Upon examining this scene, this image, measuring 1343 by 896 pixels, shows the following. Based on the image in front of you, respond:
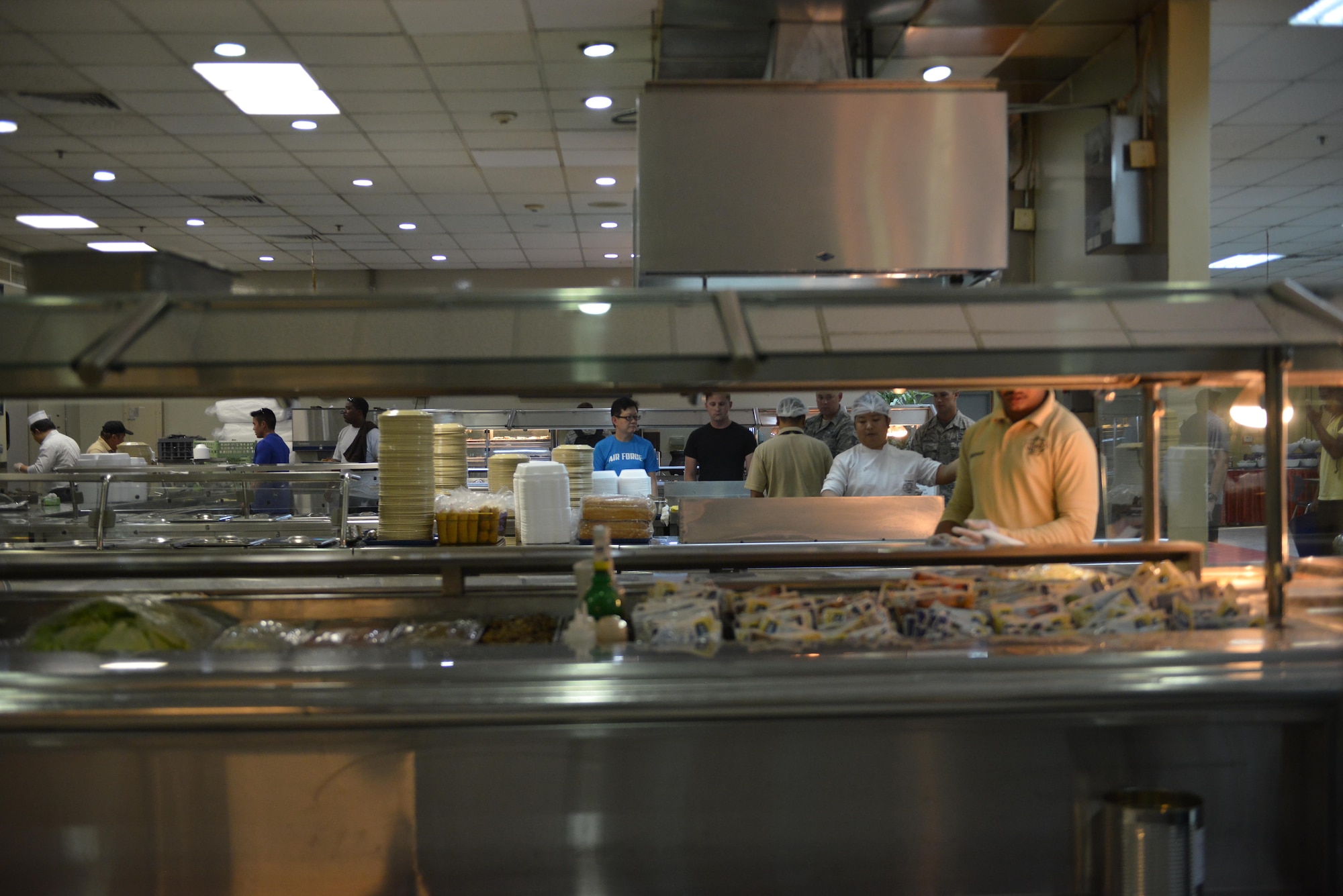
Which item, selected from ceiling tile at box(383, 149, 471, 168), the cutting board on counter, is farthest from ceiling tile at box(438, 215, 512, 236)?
the cutting board on counter

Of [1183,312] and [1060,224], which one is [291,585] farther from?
[1060,224]

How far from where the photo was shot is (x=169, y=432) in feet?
43.2

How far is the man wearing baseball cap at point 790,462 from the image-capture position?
5.04m

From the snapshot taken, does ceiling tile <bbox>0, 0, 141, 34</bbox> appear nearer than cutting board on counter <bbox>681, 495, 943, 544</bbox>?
No

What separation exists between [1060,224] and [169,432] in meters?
12.3

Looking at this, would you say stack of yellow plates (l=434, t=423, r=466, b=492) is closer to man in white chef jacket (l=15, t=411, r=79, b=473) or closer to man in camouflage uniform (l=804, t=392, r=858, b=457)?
man in camouflage uniform (l=804, t=392, r=858, b=457)

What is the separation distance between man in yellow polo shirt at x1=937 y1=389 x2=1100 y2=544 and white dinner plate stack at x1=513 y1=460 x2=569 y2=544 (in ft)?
4.18

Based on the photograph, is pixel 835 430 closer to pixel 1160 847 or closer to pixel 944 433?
pixel 944 433

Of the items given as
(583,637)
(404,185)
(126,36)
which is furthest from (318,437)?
(583,637)

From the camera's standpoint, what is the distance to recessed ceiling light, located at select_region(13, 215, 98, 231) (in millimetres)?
8555

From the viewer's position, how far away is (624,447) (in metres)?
5.41

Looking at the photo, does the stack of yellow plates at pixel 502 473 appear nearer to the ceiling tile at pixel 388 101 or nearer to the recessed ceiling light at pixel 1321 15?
the ceiling tile at pixel 388 101

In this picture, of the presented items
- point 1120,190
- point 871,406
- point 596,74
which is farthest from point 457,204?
point 1120,190

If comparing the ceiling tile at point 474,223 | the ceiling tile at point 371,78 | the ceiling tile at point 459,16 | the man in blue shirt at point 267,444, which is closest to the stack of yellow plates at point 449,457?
the ceiling tile at point 459,16
